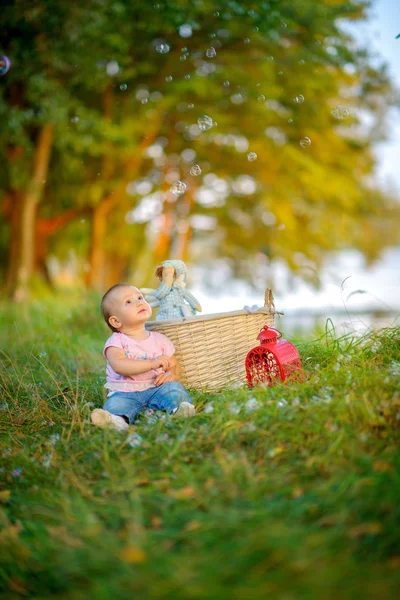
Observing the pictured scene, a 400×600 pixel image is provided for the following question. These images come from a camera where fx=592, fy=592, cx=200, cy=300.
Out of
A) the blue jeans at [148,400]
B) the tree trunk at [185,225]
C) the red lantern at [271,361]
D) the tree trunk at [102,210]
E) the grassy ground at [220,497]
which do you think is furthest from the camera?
the tree trunk at [185,225]

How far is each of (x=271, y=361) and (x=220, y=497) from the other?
150cm

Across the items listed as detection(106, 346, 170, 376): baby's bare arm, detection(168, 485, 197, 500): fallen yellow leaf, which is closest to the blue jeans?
detection(106, 346, 170, 376): baby's bare arm

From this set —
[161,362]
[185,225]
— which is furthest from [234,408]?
[185,225]

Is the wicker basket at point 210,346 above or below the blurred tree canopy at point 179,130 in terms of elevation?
below

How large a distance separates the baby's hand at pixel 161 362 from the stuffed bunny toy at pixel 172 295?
0.63 meters

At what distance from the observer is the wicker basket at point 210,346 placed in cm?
334

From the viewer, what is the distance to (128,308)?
322 cm

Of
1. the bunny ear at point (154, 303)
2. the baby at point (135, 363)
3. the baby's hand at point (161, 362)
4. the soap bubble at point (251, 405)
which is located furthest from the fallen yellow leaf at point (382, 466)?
the bunny ear at point (154, 303)

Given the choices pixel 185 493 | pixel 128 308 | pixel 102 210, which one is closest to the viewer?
pixel 185 493

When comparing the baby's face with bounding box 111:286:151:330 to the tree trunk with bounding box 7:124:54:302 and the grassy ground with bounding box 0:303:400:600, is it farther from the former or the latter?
the tree trunk with bounding box 7:124:54:302

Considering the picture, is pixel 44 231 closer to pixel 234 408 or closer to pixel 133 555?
pixel 234 408

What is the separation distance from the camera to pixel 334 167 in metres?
13.3

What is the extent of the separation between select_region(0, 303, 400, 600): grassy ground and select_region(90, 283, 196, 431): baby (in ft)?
0.61

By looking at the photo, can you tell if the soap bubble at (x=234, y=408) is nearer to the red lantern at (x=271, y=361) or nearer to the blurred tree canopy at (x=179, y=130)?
the red lantern at (x=271, y=361)
